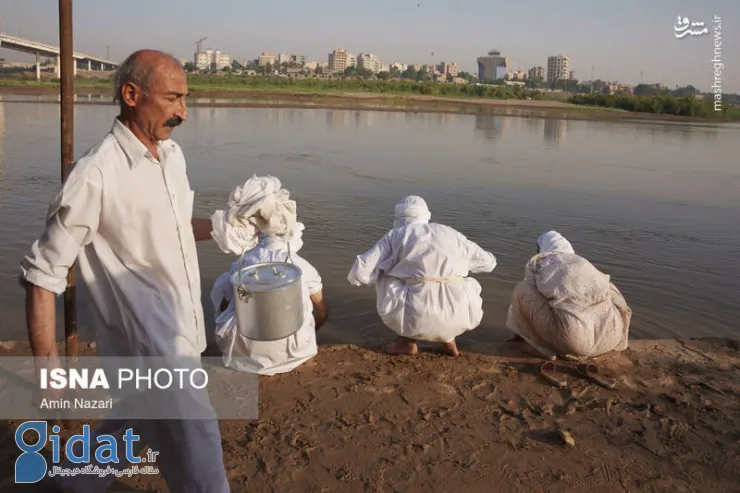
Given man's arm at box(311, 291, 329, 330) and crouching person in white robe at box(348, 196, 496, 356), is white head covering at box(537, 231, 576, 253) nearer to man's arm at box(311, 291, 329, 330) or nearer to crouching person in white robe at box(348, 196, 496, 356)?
crouching person in white robe at box(348, 196, 496, 356)

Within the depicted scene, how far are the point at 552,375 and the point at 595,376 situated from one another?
30 cm

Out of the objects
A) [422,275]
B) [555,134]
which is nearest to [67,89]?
[422,275]

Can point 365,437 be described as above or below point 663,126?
below

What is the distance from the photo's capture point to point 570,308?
4434mm

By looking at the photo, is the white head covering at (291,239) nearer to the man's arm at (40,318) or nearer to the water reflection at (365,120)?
the man's arm at (40,318)

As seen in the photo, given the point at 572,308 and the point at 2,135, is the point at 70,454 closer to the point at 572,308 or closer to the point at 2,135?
the point at 572,308

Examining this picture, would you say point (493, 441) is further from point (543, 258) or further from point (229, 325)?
point (229, 325)

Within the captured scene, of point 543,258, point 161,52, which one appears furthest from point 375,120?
point 161,52

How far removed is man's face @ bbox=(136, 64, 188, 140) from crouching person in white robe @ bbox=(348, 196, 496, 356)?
7.65ft

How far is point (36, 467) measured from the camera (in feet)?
→ 10.2

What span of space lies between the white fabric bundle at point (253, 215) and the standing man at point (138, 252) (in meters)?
1.23

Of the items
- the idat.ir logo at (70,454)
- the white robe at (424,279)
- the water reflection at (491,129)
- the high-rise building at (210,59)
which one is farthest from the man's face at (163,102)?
the high-rise building at (210,59)

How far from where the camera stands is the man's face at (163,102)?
2.33m

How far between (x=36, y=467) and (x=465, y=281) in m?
3.03
